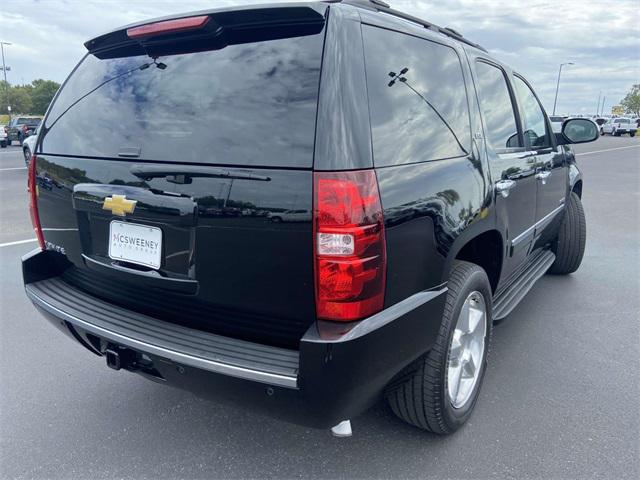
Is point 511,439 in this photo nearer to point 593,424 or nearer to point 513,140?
point 593,424

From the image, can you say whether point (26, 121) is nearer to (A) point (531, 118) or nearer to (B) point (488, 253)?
(A) point (531, 118)

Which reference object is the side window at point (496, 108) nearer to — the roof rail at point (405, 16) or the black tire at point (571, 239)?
the roof rail at point (405, 16)

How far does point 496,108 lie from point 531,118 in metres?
0.90

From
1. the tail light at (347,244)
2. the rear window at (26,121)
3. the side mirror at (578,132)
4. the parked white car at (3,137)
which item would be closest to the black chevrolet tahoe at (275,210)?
the tail light at (347,244)

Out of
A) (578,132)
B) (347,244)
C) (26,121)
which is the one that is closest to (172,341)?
(347,244)

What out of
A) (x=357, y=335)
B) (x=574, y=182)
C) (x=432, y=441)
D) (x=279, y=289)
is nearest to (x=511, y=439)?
(x=432, y=441)

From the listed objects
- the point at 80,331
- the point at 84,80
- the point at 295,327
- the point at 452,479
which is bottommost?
the point at 452,479

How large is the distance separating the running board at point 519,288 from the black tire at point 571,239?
1.25ft

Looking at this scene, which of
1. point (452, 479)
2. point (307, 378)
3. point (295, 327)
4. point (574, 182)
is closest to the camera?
point (307, 378)

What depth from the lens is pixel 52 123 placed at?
264 centimetres

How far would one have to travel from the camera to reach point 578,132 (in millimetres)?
4359

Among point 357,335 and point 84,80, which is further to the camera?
point 84,80

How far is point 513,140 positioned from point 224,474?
2630 millimetres

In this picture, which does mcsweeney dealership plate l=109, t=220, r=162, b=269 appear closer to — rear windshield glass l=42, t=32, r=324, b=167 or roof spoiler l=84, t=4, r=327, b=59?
rear windshield glass l=42, t=32, r=324, b=167
